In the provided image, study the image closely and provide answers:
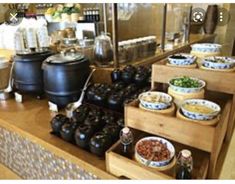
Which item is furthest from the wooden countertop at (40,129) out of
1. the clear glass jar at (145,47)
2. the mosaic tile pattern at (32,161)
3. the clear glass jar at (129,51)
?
Answer: the clear glass jar at (145,47)

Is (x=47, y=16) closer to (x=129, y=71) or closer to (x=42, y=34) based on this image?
(x=42, y=34)

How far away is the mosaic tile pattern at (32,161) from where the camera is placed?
2.66ft

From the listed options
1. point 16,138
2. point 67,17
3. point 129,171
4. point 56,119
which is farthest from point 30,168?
point 67,17

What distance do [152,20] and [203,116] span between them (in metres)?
2.36

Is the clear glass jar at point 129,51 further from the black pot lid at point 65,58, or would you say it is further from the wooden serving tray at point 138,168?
the wooden serving tray at point 138,168

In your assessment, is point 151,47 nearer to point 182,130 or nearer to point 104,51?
point 104,51

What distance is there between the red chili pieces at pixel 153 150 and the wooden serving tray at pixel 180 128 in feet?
0.09

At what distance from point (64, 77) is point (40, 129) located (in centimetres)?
23

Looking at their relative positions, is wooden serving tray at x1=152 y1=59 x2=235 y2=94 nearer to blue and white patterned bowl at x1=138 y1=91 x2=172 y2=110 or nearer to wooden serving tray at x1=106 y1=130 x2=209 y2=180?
blue and white patterned bowl at x1=138 y1=91 x2=172 y2=110

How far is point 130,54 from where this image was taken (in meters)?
1.37

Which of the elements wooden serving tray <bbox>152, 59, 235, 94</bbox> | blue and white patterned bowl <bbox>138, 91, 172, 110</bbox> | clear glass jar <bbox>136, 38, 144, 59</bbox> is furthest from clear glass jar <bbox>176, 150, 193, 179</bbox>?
clear glass jar <bbox>136, 38, 144, 59</bbox>

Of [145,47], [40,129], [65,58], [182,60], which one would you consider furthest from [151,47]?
[40,129]

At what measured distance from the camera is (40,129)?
93cm

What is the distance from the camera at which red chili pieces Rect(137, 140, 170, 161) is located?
606 millimetres
